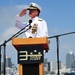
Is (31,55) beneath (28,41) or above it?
beneath

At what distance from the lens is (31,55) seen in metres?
10.0

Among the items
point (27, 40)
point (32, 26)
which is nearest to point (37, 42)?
point (27, 40)

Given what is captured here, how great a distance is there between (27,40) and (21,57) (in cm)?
50

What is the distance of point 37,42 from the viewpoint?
10.1m

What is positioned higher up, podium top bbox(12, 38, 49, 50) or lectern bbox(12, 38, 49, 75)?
podium top bbox(12, 38, 49, 50)

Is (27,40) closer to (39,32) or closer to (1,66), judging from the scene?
(39,32)

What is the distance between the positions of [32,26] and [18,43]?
102 cm

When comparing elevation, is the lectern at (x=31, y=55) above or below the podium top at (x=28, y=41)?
below

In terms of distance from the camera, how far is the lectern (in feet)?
32.8

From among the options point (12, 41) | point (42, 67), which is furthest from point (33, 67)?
point (12, 41)

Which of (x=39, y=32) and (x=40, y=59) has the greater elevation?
(x=39, y=32)

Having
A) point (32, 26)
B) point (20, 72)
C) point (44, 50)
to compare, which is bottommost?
point (20, 72)

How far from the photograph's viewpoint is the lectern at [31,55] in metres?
10.0

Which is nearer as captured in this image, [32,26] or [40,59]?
[40,59]
